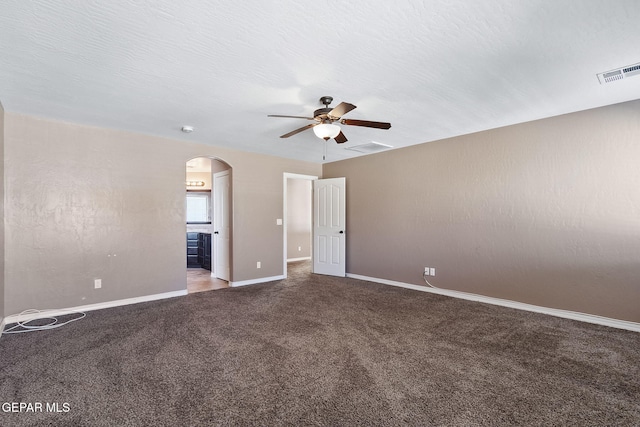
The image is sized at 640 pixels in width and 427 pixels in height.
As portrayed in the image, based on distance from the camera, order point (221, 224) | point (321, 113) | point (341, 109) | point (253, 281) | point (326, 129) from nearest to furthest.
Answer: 1. point (341, 109)
2. point (321, 113)
3. point (326, 129)
4. point (253, 281)
5. point (221, 224)

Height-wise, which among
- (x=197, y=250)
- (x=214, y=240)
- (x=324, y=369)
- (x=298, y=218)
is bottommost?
(x=324, y=369)

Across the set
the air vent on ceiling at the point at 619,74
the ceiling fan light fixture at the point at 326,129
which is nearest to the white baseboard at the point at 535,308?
the air vent on ceiling at the point at 619,74

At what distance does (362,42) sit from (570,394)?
2.88 m

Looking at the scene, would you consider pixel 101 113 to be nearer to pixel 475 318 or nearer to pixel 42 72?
pixel 42 72

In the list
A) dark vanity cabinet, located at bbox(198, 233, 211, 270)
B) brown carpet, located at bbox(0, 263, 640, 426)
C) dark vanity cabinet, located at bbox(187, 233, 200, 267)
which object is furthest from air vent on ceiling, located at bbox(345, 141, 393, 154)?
dark vanity cabinet, located at bbox(187, 233, 200, 267)

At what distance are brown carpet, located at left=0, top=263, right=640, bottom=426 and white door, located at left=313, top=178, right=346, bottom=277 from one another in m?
2.33

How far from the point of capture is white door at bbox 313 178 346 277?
627 centimetres

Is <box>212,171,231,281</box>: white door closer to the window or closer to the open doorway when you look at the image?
the open doorway

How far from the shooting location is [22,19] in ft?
6.19

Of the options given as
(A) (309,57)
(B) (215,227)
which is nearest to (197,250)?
(B) (215,227)

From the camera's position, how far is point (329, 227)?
6.42m

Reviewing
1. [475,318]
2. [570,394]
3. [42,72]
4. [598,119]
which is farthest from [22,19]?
[598,119]

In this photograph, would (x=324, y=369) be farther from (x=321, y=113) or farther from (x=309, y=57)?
(x=309, y=57)

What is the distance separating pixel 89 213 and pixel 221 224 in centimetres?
223
